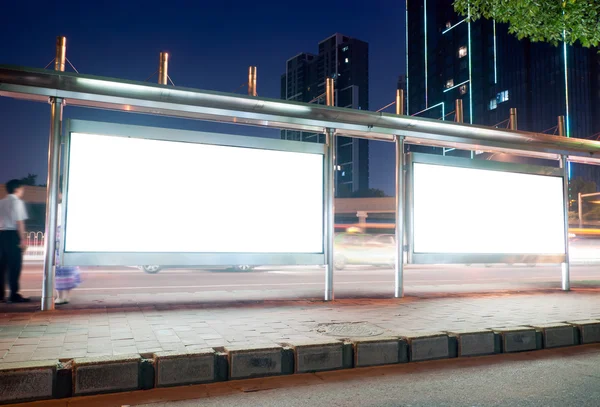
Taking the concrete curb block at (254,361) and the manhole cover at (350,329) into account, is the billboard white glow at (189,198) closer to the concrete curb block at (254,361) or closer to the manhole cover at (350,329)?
the manhole cover at (350,329)

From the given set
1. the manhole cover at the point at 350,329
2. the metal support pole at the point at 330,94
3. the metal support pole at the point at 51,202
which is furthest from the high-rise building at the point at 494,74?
the manhole cover at the point at 350,329

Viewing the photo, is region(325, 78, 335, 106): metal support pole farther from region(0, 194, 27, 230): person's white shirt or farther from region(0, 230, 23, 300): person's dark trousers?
region(0, 230, 23, 300): person's dark trousers

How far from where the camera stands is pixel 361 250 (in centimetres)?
2223

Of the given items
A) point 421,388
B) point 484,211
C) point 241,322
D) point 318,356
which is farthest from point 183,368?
point 484,211

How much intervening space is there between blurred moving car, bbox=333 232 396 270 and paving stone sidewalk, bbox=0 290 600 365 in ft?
40.6

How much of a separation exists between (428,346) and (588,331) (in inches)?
104

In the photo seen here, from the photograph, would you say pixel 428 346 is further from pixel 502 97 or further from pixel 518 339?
pixel 502 97

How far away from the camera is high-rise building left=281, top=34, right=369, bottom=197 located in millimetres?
121938

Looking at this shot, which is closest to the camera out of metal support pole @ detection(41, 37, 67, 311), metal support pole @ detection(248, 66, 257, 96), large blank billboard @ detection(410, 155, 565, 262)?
metal support pole @ detection(41, 37, 67, 311)

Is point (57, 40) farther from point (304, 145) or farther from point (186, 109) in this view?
point (304, 145)

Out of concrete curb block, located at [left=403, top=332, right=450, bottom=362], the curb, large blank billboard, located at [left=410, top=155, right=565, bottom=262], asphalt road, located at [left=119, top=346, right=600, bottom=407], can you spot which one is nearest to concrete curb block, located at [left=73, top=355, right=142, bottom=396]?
the curb

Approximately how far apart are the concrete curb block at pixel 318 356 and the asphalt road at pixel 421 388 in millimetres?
100

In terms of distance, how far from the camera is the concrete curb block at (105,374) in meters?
4.23

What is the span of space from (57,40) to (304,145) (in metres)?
4.28
